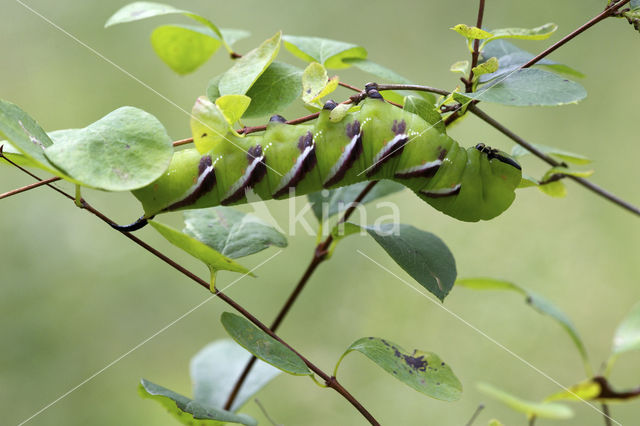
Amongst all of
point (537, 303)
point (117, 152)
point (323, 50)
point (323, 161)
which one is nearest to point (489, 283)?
point (537, 303)

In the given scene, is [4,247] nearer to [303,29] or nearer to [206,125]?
[303,29]

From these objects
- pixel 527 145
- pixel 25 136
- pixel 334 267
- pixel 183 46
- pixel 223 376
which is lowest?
pixel 334 267

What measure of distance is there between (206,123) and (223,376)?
0.55 metres

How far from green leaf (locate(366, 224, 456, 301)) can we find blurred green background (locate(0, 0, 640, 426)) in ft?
5.12

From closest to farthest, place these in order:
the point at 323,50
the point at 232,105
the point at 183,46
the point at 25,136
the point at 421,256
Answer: the point at 25,136 < the point at 232,105 < the point at 421,256 < the point at 323,50 < the point at 183,46

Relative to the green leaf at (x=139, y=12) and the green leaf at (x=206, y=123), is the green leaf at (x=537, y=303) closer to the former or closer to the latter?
the green leaf at (x=206, y=123)

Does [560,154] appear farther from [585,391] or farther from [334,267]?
[334,267]

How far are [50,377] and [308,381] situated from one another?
1.00 metres

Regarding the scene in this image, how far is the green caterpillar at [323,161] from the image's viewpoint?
28.9 inches

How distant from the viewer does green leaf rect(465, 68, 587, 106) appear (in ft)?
1.94

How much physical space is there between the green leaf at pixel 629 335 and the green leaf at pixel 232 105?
52 centimetres

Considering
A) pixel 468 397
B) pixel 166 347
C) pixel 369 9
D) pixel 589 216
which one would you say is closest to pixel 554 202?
pixel 589 216

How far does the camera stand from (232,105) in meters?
0.60

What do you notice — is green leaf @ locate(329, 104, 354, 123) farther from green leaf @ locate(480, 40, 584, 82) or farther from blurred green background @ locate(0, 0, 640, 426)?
blurred green background @ locate(0, 0, 640, 426)
